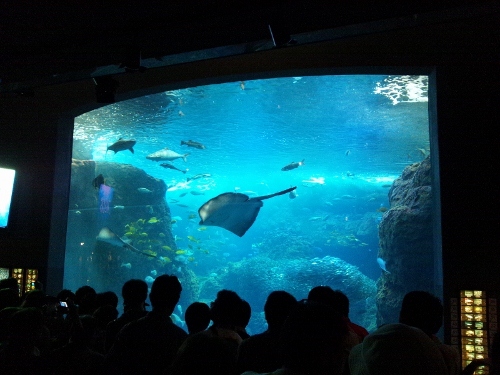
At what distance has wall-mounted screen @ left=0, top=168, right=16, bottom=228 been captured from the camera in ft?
23.5

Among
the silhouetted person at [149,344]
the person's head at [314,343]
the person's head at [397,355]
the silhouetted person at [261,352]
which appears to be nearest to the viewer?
the person's head at [314,343]

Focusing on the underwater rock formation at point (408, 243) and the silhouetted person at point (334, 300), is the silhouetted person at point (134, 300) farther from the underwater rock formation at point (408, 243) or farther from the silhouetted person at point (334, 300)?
the underwater rock formation at point (408, 243)

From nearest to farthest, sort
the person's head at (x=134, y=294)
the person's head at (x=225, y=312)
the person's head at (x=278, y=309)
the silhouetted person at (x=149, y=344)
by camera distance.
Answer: the silhouetted person at (x=149, y=344) < the person's head at (x=278, y=309) < the person's head at (x=225, y=312) < the person's head at (x=134, y=294)

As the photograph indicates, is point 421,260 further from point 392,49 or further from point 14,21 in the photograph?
point 14,21

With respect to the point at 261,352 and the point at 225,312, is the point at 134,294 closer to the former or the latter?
the point at 225,312

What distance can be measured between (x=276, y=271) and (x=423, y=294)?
2020 centimetres

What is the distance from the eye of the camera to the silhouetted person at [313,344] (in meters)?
1.27

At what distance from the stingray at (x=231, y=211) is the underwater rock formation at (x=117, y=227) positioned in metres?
5.02

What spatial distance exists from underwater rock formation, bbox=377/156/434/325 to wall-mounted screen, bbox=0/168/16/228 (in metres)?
10.2

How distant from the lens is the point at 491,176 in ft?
17.6

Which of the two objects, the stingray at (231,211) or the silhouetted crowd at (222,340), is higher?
the stingray at (231,211)

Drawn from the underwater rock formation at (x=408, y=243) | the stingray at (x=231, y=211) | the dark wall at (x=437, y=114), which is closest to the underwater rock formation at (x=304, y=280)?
the underwater rock formation at (x=408, y=243)

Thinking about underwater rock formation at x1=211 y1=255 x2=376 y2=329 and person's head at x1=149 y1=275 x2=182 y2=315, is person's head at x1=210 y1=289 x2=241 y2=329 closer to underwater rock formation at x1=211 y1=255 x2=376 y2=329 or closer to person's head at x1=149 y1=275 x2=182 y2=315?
person's head at x1=149 y1=275 x2=182 y2=315

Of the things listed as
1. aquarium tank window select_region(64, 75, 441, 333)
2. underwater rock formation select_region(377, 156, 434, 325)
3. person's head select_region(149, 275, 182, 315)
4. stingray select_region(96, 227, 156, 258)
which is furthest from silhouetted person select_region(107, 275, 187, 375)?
stingray select_region(96, 227, 156, 258)
